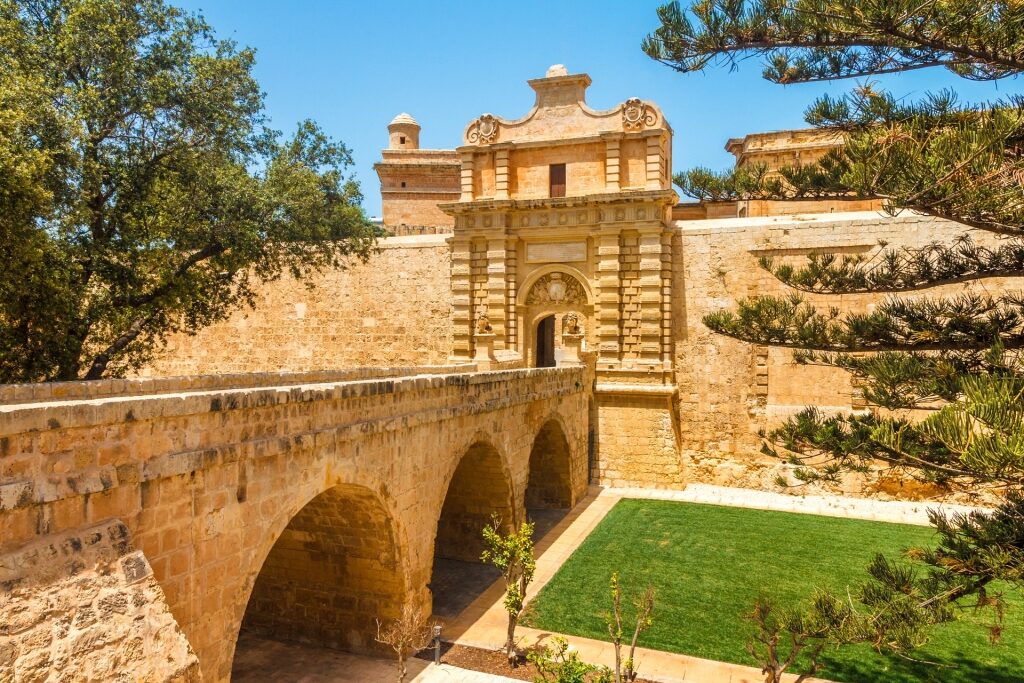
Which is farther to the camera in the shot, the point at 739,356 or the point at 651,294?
the point at 739,356

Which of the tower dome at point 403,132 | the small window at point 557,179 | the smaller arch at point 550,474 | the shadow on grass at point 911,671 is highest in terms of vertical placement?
the tower dome at point 403,132

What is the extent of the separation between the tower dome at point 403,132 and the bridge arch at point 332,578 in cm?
2061

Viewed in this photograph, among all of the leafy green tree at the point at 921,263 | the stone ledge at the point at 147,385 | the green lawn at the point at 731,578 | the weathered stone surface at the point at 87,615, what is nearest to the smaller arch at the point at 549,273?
the green lawn at the point at 731,578

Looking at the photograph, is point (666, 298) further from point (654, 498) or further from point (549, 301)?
point (654, 498)

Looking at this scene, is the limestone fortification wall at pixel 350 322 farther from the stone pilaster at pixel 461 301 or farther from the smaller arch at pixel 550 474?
the smaller arch at pixel 550 474

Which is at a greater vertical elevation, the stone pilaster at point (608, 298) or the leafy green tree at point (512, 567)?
the stone pilaster at point (608, 298)

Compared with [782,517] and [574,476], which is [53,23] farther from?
[782,517]

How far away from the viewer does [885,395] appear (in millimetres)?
5543

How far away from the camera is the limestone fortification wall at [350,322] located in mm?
18547

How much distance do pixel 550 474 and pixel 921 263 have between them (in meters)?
9.88

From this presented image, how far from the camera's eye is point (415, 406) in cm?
811

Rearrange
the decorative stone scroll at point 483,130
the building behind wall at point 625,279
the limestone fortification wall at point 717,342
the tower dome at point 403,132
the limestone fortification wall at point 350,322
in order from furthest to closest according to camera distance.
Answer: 1. the tower dome at point 403,132
2. the limestone fortification wall at point 350,322
3. the decorative stone scroll at point 483,130
4. the building behind wall at point 625,279
5. the limestone fortification wall at point 717,342

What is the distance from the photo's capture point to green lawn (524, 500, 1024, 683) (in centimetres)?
835

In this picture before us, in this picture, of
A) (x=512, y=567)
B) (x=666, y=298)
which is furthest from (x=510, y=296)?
(x=512, y=567)
